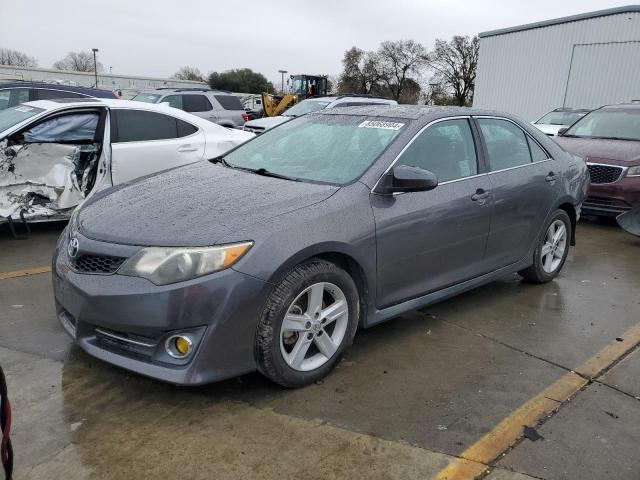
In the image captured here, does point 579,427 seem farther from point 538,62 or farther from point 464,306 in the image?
point 538,62

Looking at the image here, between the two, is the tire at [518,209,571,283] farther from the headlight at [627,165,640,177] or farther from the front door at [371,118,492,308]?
the headlight at [627,165,640,177]

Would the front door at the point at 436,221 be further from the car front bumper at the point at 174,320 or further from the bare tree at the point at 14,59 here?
the bare tree at the point at 14,59

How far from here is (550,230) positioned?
4863 millimetres

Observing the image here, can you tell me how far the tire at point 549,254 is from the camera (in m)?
4.79

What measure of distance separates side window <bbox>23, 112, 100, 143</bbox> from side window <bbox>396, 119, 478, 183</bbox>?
13.2 feet

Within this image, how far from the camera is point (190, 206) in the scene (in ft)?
10.0

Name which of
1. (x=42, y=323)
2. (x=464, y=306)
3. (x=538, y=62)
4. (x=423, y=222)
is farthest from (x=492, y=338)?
(x=538, y=62)

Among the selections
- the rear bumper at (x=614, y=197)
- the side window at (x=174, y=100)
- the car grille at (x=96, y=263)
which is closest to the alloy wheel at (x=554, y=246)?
the rear bumper at (x=614, y=197)

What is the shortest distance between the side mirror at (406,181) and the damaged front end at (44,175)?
155 inches

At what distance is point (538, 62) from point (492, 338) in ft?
75.6

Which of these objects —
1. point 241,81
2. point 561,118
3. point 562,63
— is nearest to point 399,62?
point 241,81

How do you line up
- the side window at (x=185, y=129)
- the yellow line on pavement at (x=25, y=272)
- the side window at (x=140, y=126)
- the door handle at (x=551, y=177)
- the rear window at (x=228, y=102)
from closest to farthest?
the door handle at (x=551, y=177)
the yellow line on pavement at (x=25, y=272)
the side window at (x=140, y=126)
the side window at (x=185, y=129)
the rear window at (x=228, y=102)

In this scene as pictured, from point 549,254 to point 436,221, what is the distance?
1.94 meters

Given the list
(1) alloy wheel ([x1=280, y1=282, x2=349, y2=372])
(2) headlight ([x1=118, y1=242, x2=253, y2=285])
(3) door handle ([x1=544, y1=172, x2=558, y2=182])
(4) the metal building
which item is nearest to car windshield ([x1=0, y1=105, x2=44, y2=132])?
(2) headlight ([x1=118, y1=242, x2=253, y2=285])
